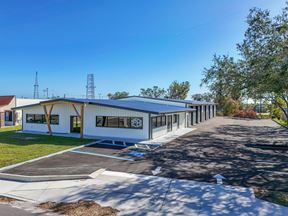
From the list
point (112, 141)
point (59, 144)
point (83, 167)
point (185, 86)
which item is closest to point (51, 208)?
point (83, 167)

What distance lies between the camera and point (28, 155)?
1433cm

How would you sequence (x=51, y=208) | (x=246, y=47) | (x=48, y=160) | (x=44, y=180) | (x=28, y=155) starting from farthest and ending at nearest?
(x=246, y=47), (x=28, y=155), (x=48, y=160), (x=44, y=180), (x=51, y=208)

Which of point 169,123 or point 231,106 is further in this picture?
point 231,106

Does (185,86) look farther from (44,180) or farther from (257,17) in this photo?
(44,180)

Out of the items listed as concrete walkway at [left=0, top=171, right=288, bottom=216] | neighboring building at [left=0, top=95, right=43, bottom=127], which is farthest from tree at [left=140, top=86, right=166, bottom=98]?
concrete walkway at [left=0, top=171, right=288, bottom=216]

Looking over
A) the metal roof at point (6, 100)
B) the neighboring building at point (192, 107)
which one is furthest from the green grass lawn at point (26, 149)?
the metal roof at point (6, 100)

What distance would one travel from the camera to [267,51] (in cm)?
1405

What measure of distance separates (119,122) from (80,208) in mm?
14270

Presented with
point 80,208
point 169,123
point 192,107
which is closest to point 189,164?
point 80,208

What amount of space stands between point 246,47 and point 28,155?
14.4m

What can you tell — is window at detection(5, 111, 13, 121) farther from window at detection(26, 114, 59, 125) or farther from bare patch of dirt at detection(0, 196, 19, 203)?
bare patch of dirt at detection(0, 196, 19, 203)

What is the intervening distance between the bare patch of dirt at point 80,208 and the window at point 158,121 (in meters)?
14.1

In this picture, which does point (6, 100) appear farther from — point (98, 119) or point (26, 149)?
point (26, 149)

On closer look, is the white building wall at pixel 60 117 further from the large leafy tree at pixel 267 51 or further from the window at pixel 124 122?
the large leafy tree at pixel 267 51
